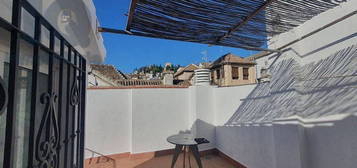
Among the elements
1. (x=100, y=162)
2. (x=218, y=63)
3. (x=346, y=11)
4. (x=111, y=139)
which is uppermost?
(x=218, y=63)

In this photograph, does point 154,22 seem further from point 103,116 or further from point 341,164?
point 103,116

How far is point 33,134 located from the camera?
1.05m

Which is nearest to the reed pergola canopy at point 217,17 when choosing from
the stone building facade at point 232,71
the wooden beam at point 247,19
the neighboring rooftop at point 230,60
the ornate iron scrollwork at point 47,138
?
the wooden beam at point 247,19

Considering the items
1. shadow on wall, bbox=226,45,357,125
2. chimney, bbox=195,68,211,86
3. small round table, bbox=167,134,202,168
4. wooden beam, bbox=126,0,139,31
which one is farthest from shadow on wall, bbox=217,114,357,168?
wooden beam, bbox=126,0,139,31

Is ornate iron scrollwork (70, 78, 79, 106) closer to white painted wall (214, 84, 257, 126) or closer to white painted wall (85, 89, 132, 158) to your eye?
white painted wall (85, 89, 132, 158)

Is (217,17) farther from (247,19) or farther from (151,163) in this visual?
(151,163)

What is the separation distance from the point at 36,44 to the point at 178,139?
12.2ft

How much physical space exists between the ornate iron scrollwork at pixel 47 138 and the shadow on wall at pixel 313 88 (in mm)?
3230

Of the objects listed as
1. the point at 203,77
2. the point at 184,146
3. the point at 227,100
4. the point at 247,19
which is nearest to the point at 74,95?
the point at 247,19

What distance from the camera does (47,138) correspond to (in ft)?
3.90

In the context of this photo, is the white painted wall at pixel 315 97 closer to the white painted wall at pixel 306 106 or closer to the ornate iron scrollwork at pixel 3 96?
the white painted wall at pixel 306 106

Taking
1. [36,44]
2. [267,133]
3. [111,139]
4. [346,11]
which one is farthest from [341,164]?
[111,139]

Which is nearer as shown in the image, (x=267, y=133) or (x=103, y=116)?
(x=267, y=133)

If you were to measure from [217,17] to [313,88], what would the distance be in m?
2.02
